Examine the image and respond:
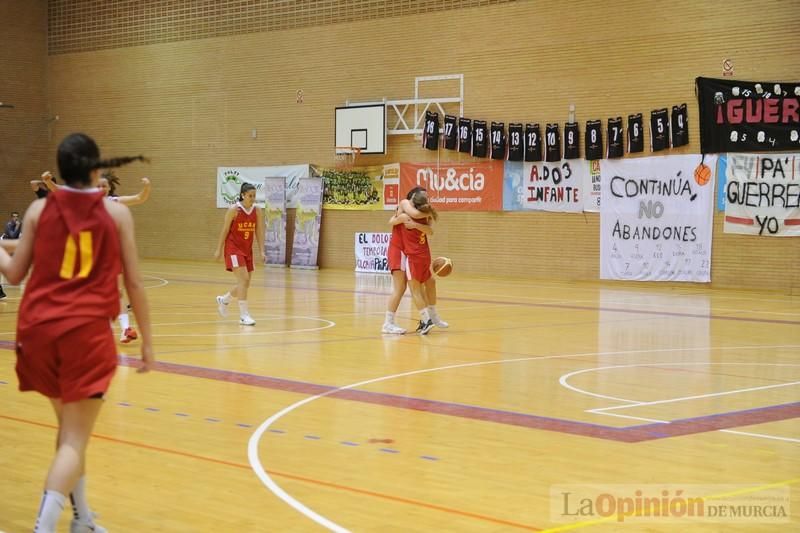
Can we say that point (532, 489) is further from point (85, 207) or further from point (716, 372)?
point (716, 372)

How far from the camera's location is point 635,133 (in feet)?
79.6

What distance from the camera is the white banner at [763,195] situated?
22.2m

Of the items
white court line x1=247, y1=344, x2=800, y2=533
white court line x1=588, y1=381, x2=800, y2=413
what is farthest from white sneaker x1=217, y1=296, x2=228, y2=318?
white court line x1=588, y1=381, x2=800, y2=413

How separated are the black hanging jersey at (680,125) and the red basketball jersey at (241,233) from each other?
12.2 meters

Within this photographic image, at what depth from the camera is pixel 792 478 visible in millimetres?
6266

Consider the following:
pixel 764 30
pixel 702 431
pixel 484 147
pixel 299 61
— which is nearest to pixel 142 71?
pixel 299 61

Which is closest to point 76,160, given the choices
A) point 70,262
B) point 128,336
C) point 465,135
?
point 70,262

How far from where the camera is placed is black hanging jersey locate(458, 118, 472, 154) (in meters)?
26.8

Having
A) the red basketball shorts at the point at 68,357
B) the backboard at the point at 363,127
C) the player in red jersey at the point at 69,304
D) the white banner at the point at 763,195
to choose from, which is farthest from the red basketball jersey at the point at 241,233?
the backboard at the point at 363,127

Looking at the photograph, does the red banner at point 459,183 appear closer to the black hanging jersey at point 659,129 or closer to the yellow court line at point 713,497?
the black hanging jersey at point 659,129

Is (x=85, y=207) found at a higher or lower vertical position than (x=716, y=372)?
higher

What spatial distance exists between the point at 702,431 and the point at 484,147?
19.3m

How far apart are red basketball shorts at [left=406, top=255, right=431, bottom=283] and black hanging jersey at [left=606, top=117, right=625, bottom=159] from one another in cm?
1184

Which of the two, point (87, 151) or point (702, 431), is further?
point (702, 431)
